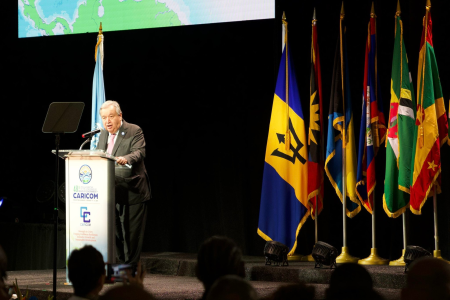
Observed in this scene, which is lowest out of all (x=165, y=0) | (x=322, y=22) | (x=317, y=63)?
(x=317, y=63)

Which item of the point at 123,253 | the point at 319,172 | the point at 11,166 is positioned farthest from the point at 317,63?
the point at 11,166

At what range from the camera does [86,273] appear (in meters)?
2.12

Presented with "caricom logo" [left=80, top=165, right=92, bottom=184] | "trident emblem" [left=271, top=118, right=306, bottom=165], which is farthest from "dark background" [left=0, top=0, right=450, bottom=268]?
"caricom logo" [left=80, top=165, right=92, bottom=184]

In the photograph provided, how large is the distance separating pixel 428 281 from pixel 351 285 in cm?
24

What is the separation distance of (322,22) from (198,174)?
2182 millimetres

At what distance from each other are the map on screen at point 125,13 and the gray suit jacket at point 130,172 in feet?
7.06

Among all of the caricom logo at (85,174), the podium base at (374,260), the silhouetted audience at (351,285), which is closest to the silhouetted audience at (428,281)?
the silhouetted audience at (351,285)

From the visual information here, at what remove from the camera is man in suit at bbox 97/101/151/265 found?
4.70 m

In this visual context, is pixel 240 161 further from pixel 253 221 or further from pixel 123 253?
pixel 123 253

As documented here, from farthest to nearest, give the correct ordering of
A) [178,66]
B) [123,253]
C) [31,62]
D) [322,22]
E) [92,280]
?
[31,62] → [178,66] → [322,22] → [123,253] → [92,280]

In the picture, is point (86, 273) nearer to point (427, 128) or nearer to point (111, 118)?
point (111, 118)

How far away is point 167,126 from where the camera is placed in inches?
277

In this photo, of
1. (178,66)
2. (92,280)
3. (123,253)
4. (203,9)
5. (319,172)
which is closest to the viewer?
(92,280)

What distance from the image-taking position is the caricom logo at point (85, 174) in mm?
4137
